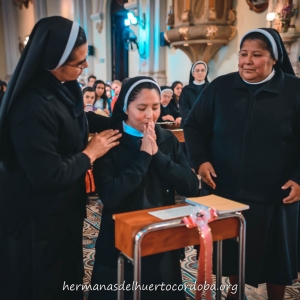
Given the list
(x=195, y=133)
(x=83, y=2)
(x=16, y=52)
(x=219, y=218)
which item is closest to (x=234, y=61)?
(x=195, y=133)

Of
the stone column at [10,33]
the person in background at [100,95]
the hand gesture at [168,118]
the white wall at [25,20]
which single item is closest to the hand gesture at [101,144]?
the hand gesture at [168,118]

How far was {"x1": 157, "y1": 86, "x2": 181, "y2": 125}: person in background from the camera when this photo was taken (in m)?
5.72

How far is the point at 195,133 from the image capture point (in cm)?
250

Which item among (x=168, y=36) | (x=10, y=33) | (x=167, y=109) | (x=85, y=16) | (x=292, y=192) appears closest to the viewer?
(x=292, y=192)

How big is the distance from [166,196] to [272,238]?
0.80 m

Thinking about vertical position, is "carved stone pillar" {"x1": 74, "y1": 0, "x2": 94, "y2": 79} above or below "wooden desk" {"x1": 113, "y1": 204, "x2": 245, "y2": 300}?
above

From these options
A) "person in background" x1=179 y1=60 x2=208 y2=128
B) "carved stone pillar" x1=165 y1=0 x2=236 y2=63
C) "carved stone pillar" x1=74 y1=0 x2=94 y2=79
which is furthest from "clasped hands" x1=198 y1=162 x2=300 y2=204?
"carved stone pillar" x1=74 y1=0 x2=94 y2=79

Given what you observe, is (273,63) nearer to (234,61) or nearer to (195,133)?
(195,133)

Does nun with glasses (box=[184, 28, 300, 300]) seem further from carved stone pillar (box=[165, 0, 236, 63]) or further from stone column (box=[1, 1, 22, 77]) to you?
stone column (box=[1, 1, 22, 77])

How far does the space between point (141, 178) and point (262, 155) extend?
2.70 feet

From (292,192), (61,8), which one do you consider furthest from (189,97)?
(61,8)

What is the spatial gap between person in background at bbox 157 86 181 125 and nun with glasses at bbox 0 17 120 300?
388 centimetres

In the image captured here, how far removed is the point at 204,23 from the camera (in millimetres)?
7246

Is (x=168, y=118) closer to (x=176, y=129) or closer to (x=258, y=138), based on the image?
(x=176, y=129)
